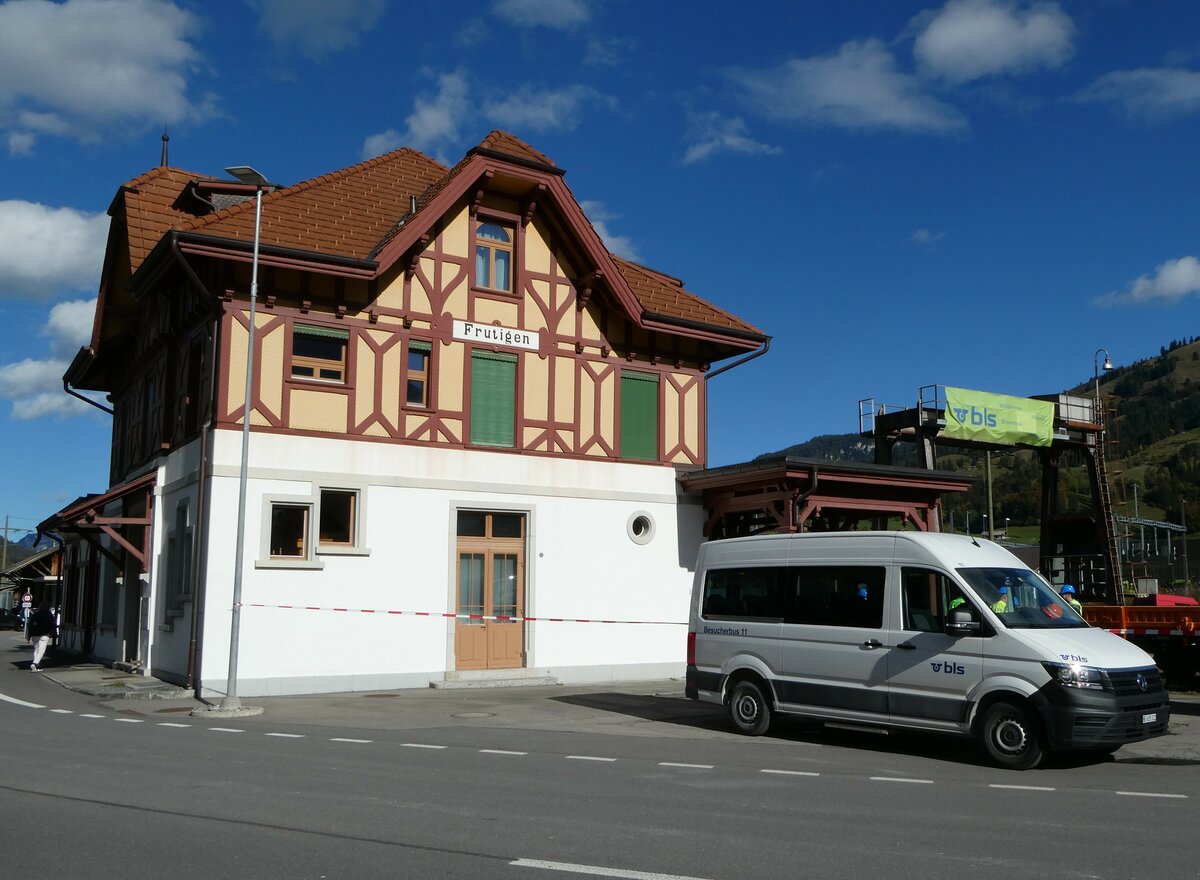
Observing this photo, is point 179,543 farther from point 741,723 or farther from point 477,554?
point 741,723

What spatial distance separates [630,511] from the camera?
2298cm

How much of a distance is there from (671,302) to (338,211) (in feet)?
24.9

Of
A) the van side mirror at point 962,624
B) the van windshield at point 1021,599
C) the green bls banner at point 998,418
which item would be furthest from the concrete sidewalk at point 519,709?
the green bls banner at point 998,418

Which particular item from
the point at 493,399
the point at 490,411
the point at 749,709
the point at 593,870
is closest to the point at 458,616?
the point at 490,411

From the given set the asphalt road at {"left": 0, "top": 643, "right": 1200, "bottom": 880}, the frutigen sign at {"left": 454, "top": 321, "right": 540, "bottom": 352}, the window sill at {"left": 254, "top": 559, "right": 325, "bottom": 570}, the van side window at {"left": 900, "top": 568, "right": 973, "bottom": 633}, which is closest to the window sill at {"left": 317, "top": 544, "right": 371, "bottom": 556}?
the window sill at {"left": 254, "top": 559, "right": 325, "bottom": 570}

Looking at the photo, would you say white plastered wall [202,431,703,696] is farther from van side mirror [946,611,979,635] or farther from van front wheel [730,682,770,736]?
van side mirror [946,611,979,635]

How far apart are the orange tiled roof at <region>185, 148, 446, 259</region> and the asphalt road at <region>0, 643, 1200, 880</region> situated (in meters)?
9.11

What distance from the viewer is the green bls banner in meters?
33.7

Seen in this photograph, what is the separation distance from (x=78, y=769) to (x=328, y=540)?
9530 millimetres

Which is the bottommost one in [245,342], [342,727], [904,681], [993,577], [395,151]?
[342,727]

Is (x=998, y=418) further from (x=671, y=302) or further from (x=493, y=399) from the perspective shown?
(x=493, y=399)

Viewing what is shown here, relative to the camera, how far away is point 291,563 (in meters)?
19.0

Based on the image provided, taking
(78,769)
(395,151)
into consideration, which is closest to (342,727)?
(78,769)

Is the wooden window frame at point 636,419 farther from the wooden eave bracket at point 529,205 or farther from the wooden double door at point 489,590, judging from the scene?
the wooden eave bracket at point 529,205
